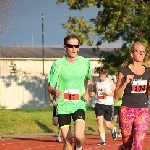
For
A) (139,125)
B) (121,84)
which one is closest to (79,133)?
(139,125)

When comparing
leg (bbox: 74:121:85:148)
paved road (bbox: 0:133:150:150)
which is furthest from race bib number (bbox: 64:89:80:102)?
paved road (bbox: 0:133:150:150)

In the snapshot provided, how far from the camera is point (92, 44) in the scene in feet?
114

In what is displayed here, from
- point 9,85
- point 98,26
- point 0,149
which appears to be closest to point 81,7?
point 98,26

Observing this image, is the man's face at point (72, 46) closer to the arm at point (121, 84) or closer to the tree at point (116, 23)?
the arm at point (121, 84)

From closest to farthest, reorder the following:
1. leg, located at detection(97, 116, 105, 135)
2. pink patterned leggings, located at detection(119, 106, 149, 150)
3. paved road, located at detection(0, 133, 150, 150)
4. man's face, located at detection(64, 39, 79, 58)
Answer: pink patterned leggings, located at detection(119, 106, 149, 150) < man's face, located at detection(64, 39, 79, 58) < paved road, located at detection(0, 133, 150, 150) < leg, located at detection(97, 116, 105, 135)

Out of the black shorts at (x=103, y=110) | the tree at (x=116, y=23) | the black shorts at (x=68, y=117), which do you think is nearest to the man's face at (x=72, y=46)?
A: the black shorts at (x=68, y=117)

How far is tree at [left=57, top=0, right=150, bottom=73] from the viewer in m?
34.0

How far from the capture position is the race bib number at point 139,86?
10109 millimetres

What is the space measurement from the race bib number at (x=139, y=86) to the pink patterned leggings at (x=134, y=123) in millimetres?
291

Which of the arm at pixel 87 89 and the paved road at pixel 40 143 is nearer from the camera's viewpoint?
the arm at pixel 87 89

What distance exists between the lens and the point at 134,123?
1031 centimetres

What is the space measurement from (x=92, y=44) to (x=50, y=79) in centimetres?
2399

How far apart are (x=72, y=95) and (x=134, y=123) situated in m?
1.09

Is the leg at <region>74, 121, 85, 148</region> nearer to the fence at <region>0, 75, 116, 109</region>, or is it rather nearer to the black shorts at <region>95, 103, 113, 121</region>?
the black shorts at <region>95, 103, 113, 121</region>
